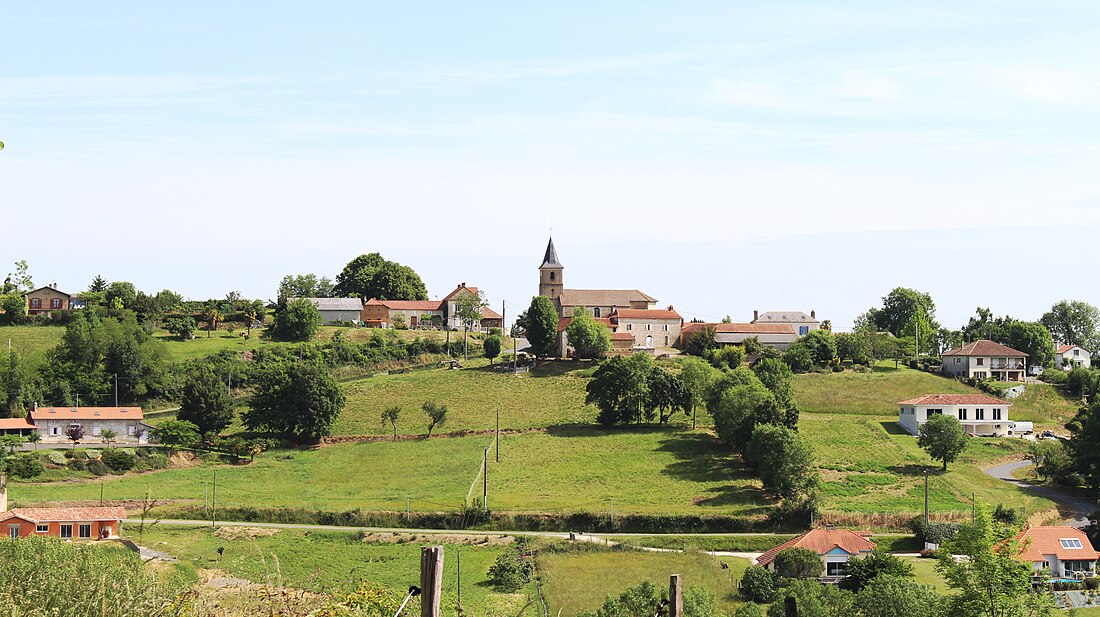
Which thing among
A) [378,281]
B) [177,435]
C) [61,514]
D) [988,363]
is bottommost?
[61,514]

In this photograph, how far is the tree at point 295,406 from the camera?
6656 centimetres

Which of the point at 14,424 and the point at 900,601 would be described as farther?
the point at 14,424

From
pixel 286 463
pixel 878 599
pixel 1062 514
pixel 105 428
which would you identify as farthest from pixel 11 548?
pixel 1062 514

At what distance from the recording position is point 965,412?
71.3m

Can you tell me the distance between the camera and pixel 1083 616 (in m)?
38.6

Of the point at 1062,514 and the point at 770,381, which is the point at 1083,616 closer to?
the point at 1062,514

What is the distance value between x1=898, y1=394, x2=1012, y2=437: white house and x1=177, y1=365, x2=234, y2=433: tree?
3839 cm

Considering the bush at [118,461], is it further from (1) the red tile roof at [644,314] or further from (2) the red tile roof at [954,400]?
(1) the red tile roof at [644,314]

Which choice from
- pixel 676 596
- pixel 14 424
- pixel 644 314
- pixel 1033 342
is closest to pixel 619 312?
pixel 644 314

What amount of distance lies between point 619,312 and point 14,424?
154ft

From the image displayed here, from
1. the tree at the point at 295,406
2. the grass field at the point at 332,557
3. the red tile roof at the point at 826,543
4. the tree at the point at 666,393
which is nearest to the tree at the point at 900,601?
the red tile roof at the point at 826,543

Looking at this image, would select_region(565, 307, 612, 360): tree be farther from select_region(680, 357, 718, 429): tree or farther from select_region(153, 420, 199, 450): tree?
select_region(153, 420, 199, 450): tree

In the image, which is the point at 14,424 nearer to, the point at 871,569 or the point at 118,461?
the point at 118,461

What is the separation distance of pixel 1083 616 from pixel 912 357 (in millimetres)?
59651
